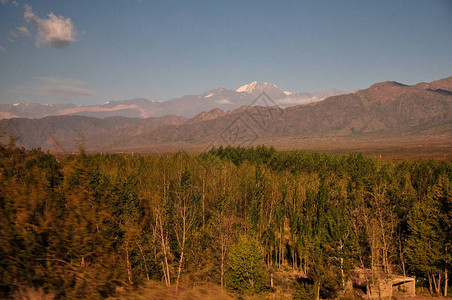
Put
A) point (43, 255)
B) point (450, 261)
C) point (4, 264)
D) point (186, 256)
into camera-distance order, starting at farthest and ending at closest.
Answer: point (450, 261) → point (186, 256) → point (43, 255) → point (4, 264)

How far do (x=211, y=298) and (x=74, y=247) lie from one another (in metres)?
4.18

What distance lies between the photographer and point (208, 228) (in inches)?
1186

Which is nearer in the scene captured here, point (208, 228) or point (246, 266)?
point (246, 266)

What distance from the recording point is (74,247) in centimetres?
614

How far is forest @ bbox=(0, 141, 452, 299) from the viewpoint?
5957 mm

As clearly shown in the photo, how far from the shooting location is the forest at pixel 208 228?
5.96m

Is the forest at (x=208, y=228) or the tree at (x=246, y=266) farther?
the tree at (x=246, y=266)

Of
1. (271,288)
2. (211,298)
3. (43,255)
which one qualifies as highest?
(43,255)

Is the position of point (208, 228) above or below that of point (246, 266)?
above

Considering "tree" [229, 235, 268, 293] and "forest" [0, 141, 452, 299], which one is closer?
"forest" [0, 141, 452, 299]

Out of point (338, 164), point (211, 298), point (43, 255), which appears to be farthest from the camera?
point (338, 164)

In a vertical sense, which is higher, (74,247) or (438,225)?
(74,247)

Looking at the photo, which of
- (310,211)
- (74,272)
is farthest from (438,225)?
(74,272)

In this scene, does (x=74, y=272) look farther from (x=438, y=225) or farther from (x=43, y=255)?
(x=438, y=225)
